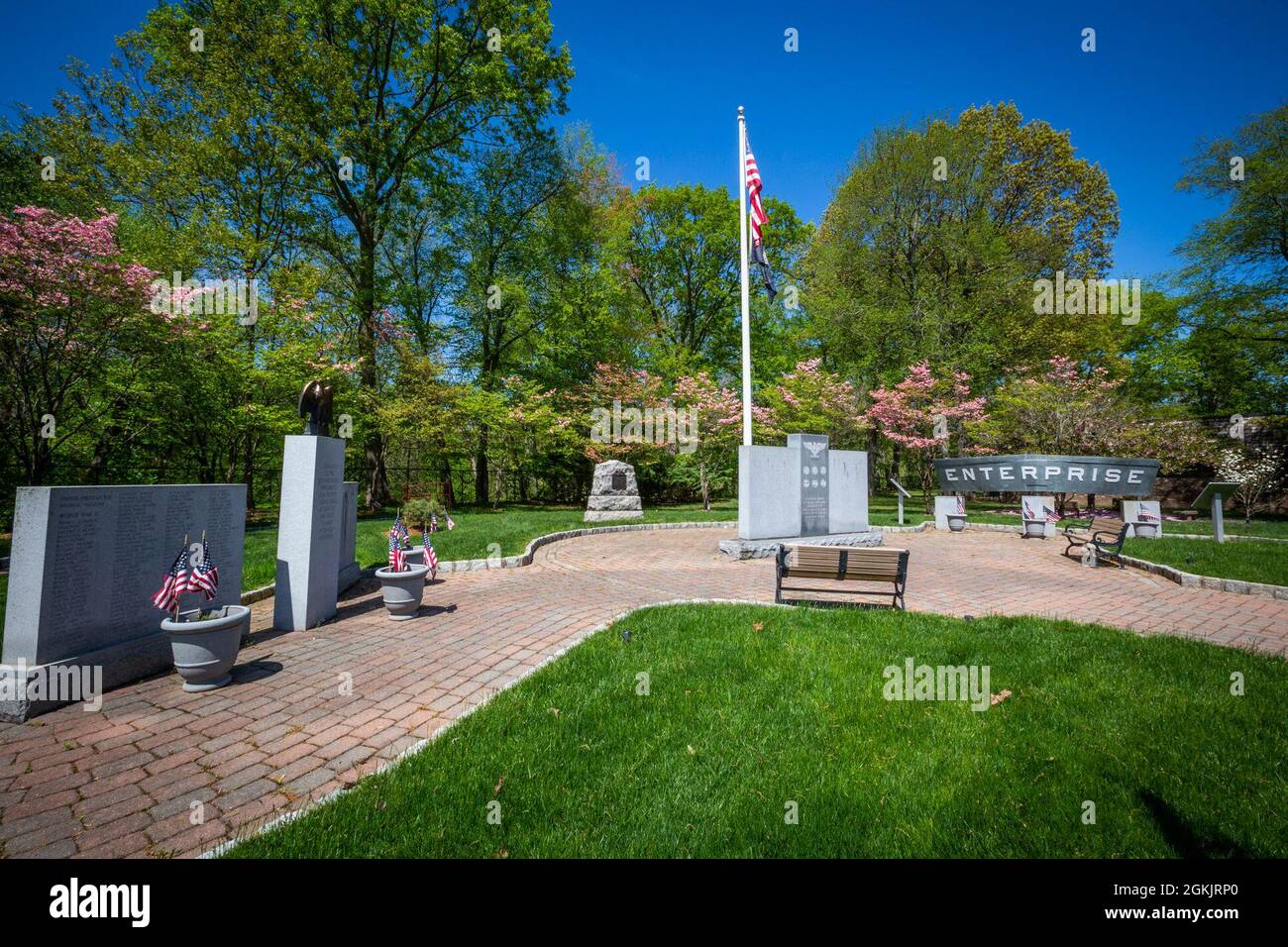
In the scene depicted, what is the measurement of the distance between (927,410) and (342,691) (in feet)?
82.7

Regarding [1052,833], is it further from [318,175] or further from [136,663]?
[318,175]

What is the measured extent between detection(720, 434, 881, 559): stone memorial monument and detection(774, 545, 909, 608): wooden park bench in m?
3.74

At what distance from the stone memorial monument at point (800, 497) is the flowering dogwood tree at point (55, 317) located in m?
16.1

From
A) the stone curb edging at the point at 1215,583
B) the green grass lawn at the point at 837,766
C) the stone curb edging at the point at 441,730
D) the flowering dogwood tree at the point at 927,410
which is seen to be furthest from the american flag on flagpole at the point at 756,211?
the flowering dogwood tree at the point at 927,410

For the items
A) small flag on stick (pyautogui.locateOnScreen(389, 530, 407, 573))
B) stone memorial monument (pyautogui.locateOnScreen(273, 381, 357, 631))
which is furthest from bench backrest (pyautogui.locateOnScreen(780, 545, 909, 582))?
stone memorial monument (pyautogui.locateOnScreen(273, 381, 357, 631))

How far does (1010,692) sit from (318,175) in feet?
86.3

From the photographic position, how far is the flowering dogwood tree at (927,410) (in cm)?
2242

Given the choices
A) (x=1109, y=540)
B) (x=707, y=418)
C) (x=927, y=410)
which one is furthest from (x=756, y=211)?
(x=927, y=410)

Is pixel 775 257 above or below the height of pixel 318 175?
above

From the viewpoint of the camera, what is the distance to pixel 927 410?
23.1m

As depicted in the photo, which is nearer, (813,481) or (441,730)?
(441,730)

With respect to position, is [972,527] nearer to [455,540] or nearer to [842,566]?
[842,566]

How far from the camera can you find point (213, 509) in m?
5.59
